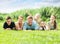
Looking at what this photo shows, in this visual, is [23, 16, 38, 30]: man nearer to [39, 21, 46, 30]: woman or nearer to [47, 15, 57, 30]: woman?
[39, 21, 46, 30]: woman

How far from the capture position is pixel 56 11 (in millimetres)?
2549

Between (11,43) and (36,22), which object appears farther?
(36,22)

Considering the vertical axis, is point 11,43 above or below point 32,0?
below

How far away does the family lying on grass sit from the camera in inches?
97.4

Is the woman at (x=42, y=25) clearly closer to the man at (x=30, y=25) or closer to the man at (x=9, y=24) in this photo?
the man at (x=30, y=25)

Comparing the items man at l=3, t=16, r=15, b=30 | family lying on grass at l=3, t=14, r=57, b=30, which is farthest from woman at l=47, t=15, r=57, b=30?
man at l=3, t=16, r=15, b=30

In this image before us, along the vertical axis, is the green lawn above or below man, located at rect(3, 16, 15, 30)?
below

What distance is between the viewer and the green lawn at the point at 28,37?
2.34 metres

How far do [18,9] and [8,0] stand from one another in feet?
0.54

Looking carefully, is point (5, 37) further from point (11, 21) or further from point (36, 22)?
point (36, 22)

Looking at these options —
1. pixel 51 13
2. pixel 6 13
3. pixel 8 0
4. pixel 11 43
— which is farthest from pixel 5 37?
pixel 51 13

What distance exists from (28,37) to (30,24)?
7.5 inches

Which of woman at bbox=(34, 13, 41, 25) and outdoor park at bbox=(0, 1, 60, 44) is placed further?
woman at bbox=(34, 13, 41, 25)

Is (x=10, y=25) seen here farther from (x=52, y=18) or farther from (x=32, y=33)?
(x=52, y=18)
